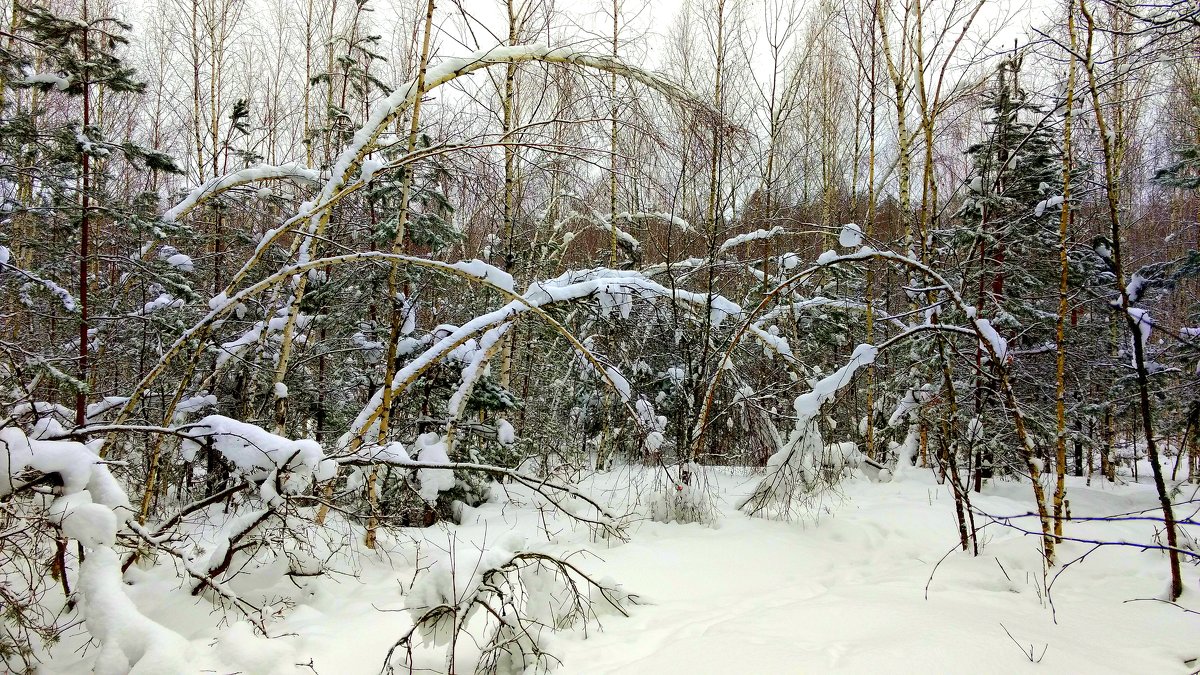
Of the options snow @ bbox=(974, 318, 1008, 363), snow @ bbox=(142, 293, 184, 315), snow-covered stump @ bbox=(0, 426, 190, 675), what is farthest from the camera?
snow @ bbox=(142, 293, 184, 315)

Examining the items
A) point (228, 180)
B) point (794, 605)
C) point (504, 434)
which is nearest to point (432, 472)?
point (504, 434)

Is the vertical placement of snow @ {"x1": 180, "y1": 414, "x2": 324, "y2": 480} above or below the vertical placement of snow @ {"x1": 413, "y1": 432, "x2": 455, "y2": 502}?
above

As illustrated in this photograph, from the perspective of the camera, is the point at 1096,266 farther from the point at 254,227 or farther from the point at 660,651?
the point at 254,227

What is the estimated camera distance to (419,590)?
3.03 m

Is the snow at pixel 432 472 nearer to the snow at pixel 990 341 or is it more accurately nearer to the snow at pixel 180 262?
the snow at pixel 180 262

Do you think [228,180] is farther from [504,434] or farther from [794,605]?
[794,605]

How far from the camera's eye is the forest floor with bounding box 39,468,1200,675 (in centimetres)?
319

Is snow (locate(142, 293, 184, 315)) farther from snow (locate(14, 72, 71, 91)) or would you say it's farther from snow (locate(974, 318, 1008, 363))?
snow (locate(974, 318, 1008, 363))

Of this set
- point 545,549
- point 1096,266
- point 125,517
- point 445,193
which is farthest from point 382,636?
point 1096,266

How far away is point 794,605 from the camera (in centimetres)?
427

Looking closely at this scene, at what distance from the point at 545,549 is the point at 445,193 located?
3.60 m

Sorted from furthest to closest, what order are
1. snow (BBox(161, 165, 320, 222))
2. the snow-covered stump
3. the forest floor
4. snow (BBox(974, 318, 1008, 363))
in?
snow (BBox(161, 165, 320, 222)), snow (BBox(974, 318, 1008, 363)), the forest floor, the snow-covered stump

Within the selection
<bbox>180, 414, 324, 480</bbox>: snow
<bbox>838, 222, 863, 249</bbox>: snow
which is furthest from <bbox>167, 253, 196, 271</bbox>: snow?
<bbox>838, 222, 863, 249</bbox>: snow

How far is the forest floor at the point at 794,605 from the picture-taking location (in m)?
3.19
